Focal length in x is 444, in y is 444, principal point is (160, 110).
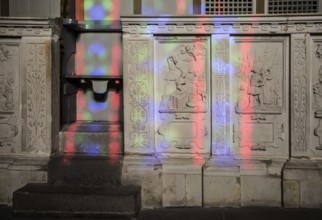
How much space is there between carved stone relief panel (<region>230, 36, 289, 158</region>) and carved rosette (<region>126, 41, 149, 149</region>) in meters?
1.17

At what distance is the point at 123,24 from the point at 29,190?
98.5 inches

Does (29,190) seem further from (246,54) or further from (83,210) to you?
(246,54)

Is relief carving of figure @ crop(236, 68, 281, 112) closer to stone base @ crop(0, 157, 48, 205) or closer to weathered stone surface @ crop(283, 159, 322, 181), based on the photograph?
weathered stone surface @ crop(283, 159, 322, 181)

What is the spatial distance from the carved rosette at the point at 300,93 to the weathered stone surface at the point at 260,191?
0.67m

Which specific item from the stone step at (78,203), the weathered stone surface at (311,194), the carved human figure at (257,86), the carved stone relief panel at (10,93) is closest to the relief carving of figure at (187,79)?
the carved human figure at (257,86)

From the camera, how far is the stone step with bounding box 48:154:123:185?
236 inches

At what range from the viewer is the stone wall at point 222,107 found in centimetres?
586

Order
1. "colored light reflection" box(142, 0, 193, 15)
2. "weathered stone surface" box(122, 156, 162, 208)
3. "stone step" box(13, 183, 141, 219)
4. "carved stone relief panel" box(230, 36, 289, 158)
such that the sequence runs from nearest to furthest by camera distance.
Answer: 1. "stone step" box(13, 183, 141, 219)
2. "weathered stone surface" box(122, 156, 162, 208)
3. "carved stone relief panel" box(230, 36, 289, 158)
4. "colored light reflection" box(142, 0, 193, 15)

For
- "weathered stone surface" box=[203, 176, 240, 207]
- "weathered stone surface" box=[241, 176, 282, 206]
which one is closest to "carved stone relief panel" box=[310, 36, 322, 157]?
"weathered stone surface" box=[241, 176, 282, 206]

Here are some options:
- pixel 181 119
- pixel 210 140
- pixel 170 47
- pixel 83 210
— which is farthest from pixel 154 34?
pixel 83 210

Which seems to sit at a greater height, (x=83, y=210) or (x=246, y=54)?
(x=246, y=54)

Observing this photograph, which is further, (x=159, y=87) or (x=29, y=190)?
(x=159, y=87)

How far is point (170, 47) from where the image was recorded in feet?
19.9

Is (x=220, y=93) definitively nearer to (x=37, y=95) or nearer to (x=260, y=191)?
(x=260, y=191)
